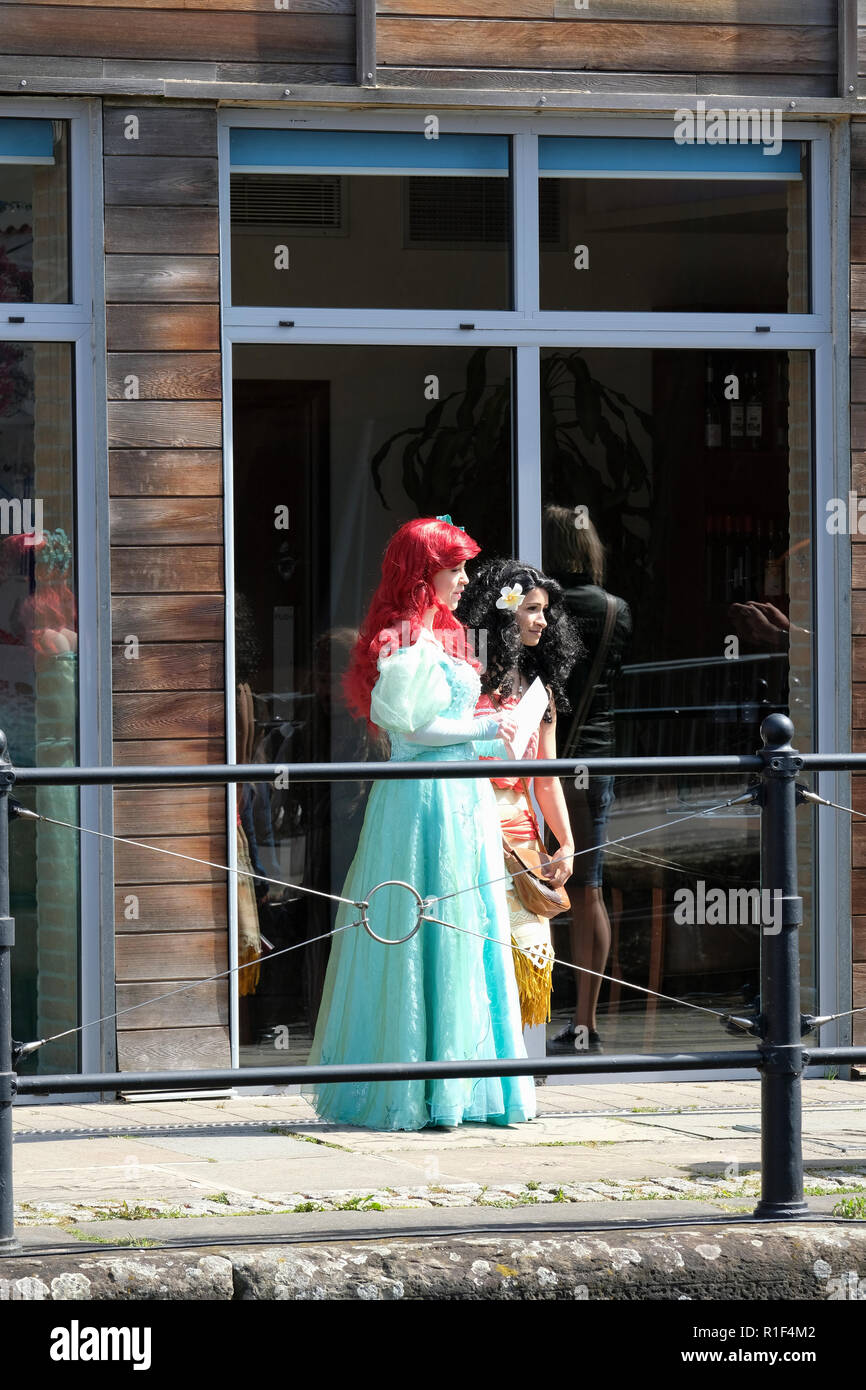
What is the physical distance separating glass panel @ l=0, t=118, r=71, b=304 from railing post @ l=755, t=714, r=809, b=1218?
3.39m

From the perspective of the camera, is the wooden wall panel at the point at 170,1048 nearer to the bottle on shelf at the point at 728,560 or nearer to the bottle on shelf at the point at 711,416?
the bottle on shelf at the point at 728,560

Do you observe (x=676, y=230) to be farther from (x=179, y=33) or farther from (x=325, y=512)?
(x=179, y=33)

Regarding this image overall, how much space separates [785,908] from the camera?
15.7 feet

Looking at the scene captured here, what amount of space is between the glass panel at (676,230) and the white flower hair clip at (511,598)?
118cm

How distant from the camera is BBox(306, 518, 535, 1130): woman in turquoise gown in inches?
236

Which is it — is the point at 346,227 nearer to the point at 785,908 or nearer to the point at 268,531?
the point at 268,531

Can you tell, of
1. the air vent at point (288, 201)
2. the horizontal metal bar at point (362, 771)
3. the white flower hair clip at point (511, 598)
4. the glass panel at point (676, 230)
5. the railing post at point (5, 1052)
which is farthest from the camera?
the glass panel at point (676, 230)

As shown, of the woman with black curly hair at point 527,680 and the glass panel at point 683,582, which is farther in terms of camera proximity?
the glass panel at point 683,582

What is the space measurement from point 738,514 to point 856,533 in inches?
17.7

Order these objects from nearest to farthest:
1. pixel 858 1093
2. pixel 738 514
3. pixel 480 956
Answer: pixel 480 956 → pixel 858 1093 → pixel 738 514

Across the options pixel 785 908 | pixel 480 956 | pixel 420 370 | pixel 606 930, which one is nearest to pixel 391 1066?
pixel 785 908

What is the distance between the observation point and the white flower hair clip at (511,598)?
22.0ft

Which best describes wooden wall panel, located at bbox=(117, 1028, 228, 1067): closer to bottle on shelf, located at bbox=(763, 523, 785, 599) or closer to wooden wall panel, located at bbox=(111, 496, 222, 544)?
wooden wall panel, located at bbox=(111, 496, 222, 544)

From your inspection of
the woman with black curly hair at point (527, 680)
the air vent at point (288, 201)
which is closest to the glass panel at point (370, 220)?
the air vent at point (288, 201)
